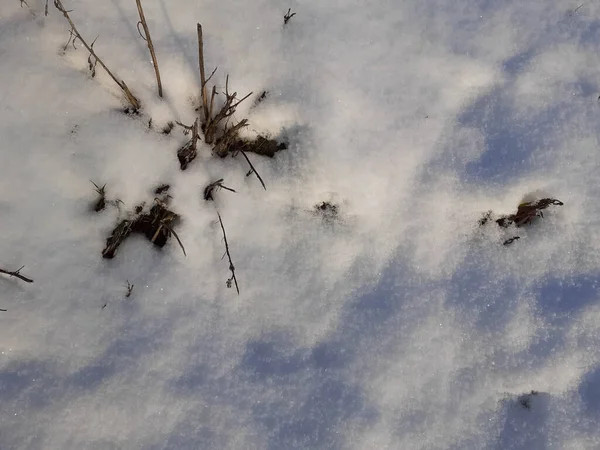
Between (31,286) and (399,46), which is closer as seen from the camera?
(31,286)

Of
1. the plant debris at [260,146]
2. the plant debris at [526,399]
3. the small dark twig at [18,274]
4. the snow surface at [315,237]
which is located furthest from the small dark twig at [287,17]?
the plant debris at [526,399]

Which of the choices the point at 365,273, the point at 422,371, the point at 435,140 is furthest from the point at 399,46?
the point at 422,371

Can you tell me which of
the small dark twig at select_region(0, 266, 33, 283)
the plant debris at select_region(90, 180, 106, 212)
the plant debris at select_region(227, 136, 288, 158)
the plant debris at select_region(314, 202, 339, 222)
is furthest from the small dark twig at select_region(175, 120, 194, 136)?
the small dark twig at select_region(0, 266, 33, 283)

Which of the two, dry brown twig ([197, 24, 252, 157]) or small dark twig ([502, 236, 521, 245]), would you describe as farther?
small dark twig ([502, 236, 521, 245])

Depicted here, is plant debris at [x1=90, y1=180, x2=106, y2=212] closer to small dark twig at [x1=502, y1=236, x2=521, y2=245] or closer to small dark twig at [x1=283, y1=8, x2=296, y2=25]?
small dark twig at [x1=283, y1=8, x2=296, y2=25]

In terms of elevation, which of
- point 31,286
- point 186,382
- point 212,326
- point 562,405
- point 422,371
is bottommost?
point 562,405

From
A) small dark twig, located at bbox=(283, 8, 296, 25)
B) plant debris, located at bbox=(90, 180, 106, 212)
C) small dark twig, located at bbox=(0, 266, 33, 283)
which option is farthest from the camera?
small dark twig, located at bbox=(283, 8, 296, 25)

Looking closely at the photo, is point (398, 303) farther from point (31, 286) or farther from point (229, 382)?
point (31, 286)
